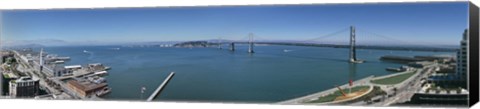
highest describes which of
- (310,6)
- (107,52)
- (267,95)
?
(310,6)

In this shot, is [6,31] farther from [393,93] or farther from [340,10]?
[393,93]

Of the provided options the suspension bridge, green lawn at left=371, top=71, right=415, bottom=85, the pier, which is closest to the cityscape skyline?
the suspension bridge

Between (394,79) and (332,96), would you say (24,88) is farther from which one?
(394,79)

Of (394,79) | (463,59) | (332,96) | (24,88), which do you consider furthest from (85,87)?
(463,59)

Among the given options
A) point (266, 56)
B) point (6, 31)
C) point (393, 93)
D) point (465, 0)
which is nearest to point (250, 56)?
point (266, 56)

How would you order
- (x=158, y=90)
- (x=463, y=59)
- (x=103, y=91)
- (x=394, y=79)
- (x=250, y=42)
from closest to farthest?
(x=463, y=59) < (x=394, y=79) < (x=250, y=42) < (x=158, y=90) < (x=103, y=91)

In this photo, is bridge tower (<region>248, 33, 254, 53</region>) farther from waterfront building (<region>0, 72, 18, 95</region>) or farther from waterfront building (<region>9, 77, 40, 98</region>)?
waterfront building (<region>0, 72, 18, 95</region>)
